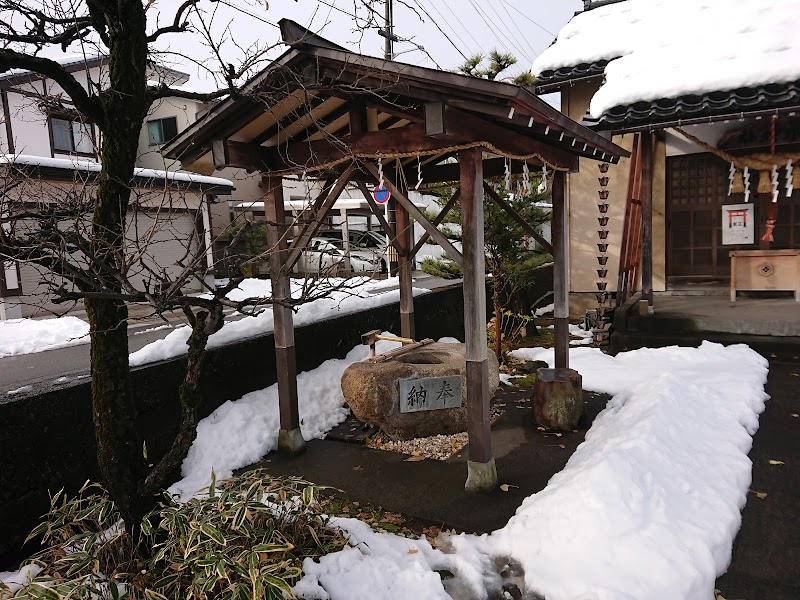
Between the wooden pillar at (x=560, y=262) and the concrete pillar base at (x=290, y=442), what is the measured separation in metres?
3.17

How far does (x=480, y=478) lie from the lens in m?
4.61

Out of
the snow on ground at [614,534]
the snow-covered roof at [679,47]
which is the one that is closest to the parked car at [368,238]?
the snow-covered roof at [679,47]

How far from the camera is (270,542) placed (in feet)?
11.1

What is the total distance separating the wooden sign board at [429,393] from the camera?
5668 millimetres

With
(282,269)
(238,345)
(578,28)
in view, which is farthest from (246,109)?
(578,28)

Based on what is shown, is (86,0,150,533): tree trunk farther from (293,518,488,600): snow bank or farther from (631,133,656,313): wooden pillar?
(631,133,656,313): wooden pillar

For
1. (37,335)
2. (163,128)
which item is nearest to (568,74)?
(37,335)

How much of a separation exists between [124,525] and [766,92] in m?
8.98

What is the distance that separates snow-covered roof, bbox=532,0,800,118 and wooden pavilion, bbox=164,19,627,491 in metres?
3.03

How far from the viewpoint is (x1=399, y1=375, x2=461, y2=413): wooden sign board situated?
567 centimetres

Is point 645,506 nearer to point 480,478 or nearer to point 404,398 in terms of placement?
point 480,478

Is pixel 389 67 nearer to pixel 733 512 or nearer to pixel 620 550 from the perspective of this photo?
pixel 620 550

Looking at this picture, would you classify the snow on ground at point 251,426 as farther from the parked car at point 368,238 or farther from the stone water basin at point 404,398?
the parked car at point 368,238

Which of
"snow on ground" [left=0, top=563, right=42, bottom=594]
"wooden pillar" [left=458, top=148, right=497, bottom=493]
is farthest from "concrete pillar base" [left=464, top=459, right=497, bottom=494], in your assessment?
"snow on ground" [left=0, top=563, right=42, bottom=594]
